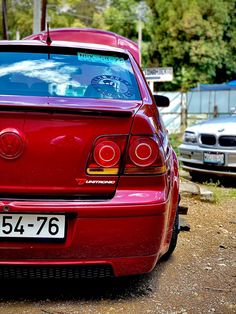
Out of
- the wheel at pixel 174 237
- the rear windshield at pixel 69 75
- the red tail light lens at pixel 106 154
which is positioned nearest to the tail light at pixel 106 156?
the red tail light lens at pixel 106 154

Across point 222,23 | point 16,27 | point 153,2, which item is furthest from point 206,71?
point 16,27

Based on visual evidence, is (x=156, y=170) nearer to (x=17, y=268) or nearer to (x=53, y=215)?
(x=53, y=215)

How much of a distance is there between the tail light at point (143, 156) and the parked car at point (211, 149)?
4775mm

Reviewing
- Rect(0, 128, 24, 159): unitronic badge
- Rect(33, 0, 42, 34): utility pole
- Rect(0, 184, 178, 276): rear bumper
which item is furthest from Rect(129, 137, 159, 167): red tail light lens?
Rect(33, 0, 42, 34): utility pole

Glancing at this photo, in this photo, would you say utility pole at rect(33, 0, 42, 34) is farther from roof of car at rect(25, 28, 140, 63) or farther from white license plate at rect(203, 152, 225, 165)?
white license plate at rect(203, 152, 225, 165)

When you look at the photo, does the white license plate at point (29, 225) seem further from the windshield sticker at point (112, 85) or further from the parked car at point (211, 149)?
the parked car at point (211, 149)

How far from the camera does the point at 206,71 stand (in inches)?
1230

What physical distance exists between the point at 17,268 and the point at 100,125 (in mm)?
860

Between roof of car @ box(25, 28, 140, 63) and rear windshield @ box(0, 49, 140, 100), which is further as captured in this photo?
roof of car @ box(25, 28, 140, 63)

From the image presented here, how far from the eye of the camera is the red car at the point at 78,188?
2.58m

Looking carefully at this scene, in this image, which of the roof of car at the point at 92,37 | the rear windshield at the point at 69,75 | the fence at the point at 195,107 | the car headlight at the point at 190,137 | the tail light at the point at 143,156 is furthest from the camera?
the fence at the point at 195,107

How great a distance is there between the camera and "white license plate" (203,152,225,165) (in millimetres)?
7387

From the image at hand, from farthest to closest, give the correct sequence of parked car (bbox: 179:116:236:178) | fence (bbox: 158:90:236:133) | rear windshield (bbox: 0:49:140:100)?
fence (bbox: 158:90:236:133)
parked car (bbox: 179:116:236:178)
rear windshield (bbox: 0:49:140:100)

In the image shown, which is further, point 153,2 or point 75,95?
point 153,2
